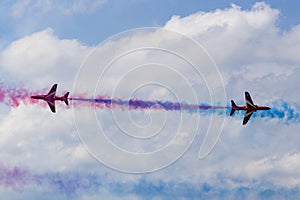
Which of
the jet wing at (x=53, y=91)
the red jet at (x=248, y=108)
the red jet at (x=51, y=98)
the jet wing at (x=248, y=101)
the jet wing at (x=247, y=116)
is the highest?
the jet wing at (x=53, y=91)

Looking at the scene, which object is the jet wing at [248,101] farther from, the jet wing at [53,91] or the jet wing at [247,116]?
the jet wing at [53,91]

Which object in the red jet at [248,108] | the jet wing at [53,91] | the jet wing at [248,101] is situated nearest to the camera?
the jet wing at [53,91]

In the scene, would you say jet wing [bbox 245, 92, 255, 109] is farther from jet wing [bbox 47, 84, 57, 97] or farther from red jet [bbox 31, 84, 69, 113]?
jet wing [bbox 47, 84, 57, 97]


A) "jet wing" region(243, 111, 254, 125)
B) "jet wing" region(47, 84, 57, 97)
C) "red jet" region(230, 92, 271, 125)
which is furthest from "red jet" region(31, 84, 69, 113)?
"jet wing" region(243, 111, 254, 125)

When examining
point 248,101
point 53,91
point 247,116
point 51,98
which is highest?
point 53,91

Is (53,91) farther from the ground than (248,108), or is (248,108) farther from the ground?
(53,91)

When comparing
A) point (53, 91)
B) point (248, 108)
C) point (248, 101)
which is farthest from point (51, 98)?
point (248, 101)

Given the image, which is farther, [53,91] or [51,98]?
[53,91]

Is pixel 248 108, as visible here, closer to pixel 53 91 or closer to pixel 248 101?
pixel 248 101

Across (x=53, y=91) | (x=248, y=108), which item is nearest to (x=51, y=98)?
(x=53, y=91)

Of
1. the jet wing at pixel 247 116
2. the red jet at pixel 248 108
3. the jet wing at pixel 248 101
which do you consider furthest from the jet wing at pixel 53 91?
the jet wing at pixel 248 101

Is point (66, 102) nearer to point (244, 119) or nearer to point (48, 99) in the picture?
point (48, 99)

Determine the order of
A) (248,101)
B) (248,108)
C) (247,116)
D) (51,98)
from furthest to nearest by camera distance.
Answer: (248,101)
(247,116)
(248,108)
(51,98)

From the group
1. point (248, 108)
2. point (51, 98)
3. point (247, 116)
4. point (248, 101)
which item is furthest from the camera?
point (248, 101)
